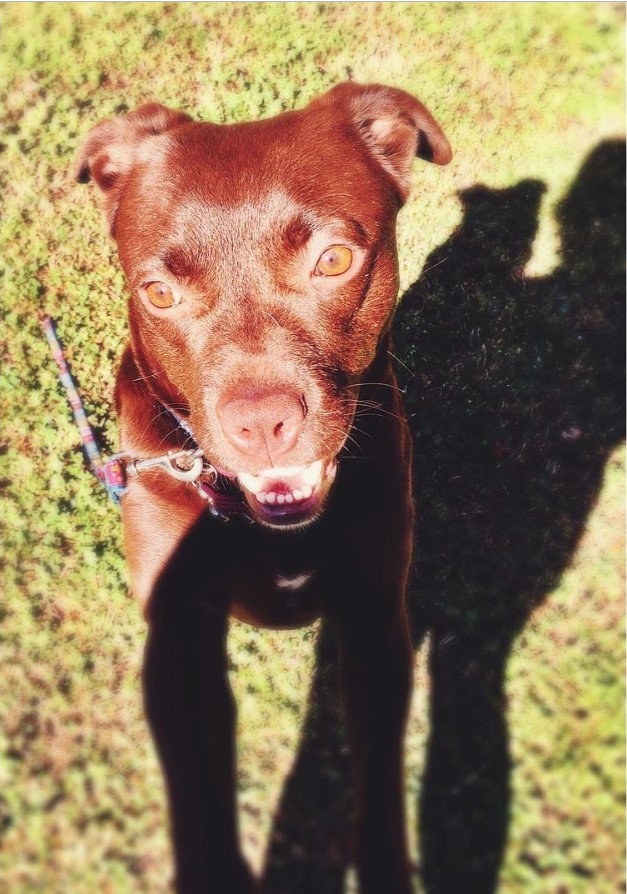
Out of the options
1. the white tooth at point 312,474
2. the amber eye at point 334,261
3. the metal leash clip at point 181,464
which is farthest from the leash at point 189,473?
the amber eye at point 334,261

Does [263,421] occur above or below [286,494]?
above

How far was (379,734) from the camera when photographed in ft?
9.13

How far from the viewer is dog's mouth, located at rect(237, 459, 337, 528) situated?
8.52 ft

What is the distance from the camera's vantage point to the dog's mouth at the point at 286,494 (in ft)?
8.52

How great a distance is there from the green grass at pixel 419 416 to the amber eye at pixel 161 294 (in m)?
2.14

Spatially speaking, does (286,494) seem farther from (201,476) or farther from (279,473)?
(201,476)

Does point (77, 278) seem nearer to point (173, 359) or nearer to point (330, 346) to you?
point (173, 359)

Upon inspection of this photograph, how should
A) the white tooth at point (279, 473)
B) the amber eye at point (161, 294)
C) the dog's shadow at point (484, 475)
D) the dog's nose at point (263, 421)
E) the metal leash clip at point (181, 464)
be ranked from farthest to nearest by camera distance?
the dog's shadow at point (484, 475), the metal leash clip at point (181, 464), the white tooth at point (279, 473), the amber eye at point (161, 294), the dog's nose at point (263, 421)

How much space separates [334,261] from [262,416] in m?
0.71

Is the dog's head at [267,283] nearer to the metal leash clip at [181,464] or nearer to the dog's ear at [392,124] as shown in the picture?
the dog's ear at [392,124]

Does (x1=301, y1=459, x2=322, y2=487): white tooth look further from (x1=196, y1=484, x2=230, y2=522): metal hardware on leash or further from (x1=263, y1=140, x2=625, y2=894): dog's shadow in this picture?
(x1=263, y1=140, x2=625, y2=894): dog's shadow

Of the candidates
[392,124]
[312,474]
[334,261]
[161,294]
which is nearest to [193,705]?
[312,474]

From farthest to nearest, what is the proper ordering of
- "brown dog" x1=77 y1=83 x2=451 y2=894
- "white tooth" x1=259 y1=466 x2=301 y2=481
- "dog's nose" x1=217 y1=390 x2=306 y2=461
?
"white tooth" x1=259 y1=466 x2=301 y2=481, "brown dog" x1=77 y1=83 x2=451 y2=894, "dog's nose" x1=217 y1=390 x2=306 y2=461

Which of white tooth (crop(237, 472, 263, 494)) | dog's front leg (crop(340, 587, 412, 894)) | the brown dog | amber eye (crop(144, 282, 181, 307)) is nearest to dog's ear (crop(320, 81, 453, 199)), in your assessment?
the brown dog
